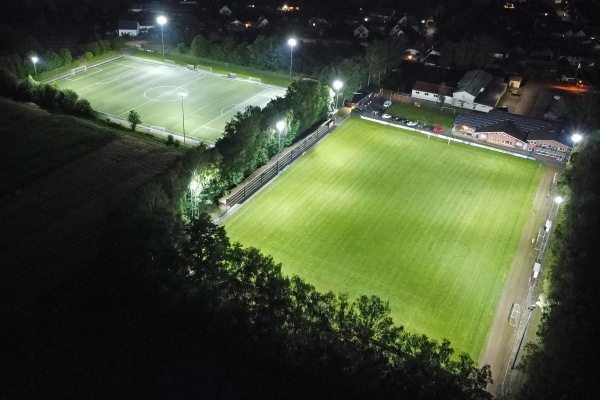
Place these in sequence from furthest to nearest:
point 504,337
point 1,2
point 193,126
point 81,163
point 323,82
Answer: point 1,2 < point 323,82 < point 193,126 < point 81,163 < point 504,337

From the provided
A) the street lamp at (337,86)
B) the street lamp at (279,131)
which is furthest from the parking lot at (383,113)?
the street lamp at (279,131)

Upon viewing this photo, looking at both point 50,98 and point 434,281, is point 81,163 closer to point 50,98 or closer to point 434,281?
point 50,98

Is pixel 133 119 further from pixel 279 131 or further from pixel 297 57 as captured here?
pixel 297 57

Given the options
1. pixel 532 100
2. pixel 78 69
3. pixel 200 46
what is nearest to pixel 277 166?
pixel 200 46

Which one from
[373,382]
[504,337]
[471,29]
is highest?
[471,29]

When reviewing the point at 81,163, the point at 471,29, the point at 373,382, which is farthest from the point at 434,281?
the point at 471,29

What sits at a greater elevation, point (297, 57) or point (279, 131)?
point (297, 57)
